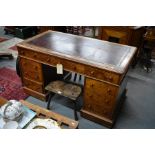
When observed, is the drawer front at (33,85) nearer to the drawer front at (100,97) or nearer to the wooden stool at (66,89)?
the wooden stool at (66,89)

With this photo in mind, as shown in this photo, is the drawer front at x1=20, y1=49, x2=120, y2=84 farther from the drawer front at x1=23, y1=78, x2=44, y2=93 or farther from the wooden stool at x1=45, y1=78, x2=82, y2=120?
the drawer front at x1=23, y1=78, x2=44, y2=93

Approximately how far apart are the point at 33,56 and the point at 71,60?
1.79 feet

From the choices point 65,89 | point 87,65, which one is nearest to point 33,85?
point 65,89

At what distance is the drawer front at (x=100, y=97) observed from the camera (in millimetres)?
1804

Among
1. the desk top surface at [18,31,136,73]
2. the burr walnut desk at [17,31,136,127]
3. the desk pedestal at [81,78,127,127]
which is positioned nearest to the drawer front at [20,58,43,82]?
the burr walnut desk at [17,31,136,127]

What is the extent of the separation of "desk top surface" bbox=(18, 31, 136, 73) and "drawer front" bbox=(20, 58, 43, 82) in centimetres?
23

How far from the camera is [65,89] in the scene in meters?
2.08

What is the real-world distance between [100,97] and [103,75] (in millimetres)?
294

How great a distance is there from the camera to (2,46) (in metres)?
4.08

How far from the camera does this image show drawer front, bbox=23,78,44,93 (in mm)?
2346

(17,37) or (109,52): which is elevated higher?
(109,52)

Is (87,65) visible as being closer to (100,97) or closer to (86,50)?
(86,50)
